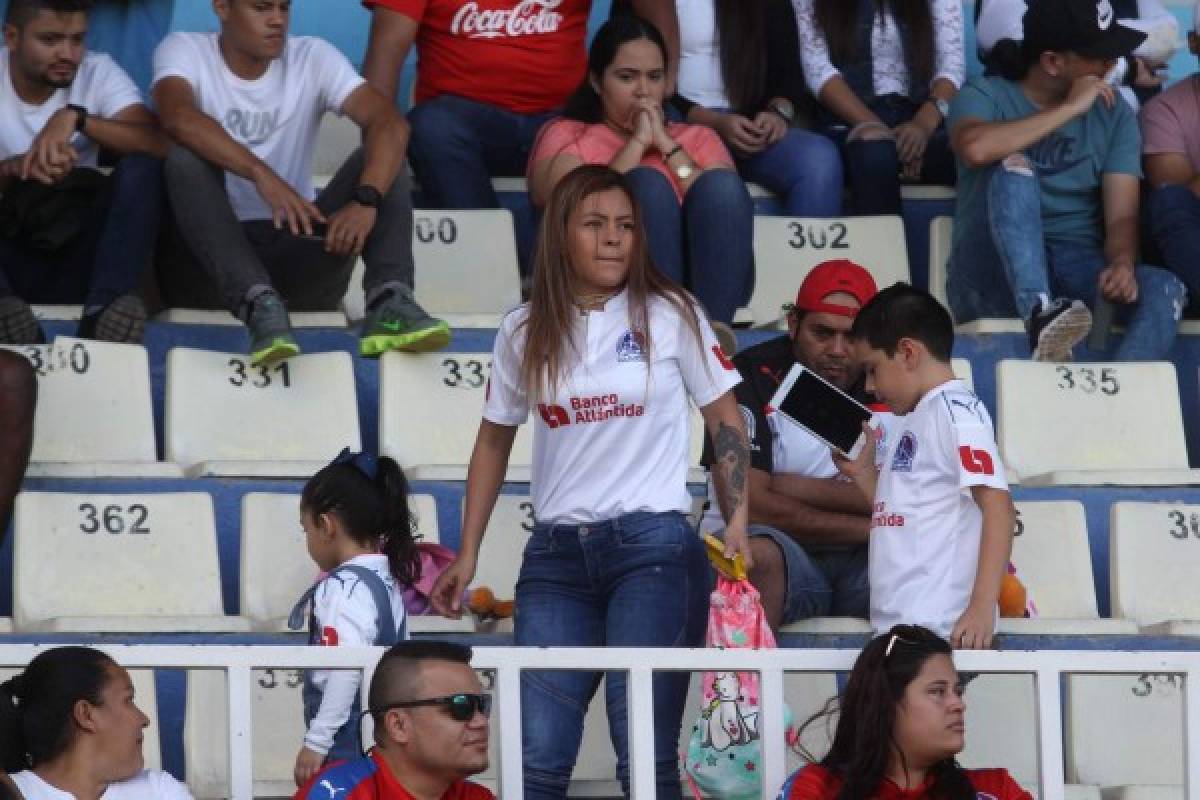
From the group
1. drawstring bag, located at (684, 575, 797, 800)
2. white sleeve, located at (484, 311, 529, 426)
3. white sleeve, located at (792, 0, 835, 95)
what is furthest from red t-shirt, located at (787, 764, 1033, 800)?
white sleeve, located at (792, 0, 835, 95)

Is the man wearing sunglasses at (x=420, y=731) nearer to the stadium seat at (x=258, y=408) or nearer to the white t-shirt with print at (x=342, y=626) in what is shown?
the white t-shirt with print at (x=342, y=626)

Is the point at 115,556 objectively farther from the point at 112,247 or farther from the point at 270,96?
the point at 270,96

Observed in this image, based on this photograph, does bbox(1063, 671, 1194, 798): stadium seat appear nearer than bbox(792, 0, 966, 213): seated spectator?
Yes

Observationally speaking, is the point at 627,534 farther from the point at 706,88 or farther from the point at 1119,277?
the point at 706,88

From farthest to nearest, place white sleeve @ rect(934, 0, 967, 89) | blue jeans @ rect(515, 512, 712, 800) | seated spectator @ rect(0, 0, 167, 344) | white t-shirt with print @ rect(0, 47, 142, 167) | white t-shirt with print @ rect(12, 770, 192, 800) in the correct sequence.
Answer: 1. white sleeve @ rect(934, 0, 967, 89)
2. white t-shirt with print @ rect(0, 47, 142, 167)
3. seated spectator @ rect(0, 0, 167, 344)
4. blue jeans @ rect(515, 512, 712, 800)
5. white t-shirt with print @ rect(12, 770, 192, 800)

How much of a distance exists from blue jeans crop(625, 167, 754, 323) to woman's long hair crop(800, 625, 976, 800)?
203 cm

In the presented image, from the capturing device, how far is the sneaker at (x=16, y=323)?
243 inches

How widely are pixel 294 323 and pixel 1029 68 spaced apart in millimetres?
2017

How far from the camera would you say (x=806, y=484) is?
5.64m

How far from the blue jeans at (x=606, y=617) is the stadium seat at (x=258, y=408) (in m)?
1.42

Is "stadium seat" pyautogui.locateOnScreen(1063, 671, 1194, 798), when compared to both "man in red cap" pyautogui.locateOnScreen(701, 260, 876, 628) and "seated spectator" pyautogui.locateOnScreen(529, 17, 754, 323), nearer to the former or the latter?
"man in red cap" pyautogui.locateOnScreen(701, 260, 876, 628)

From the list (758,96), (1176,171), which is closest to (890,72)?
(758,96)

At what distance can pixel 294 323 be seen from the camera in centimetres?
663

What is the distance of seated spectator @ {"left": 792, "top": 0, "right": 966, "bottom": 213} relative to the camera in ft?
24.9
